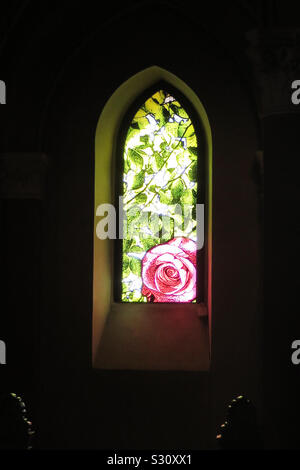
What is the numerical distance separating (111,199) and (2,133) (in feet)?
4.61

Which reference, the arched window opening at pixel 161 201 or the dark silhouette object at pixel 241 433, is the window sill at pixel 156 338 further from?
the dark silhouette object at pixel 241 433

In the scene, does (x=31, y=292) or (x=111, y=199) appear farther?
(x=111, y=199)

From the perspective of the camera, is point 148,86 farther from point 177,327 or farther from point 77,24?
point 177,327

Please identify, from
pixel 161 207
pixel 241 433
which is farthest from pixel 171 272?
pixel 241 433

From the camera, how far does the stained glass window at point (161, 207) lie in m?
6.21

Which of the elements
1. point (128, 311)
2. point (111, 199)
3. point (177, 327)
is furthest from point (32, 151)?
point (177, 327)

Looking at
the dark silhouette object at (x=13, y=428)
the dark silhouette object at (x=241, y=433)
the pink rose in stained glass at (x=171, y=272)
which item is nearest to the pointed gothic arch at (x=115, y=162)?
the pink rose in stained glass at (x=171, y=272)

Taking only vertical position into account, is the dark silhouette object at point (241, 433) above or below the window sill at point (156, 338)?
below

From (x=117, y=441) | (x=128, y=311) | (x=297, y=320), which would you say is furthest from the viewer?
(x=128, y=311)

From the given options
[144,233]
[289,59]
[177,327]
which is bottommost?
[177,327]

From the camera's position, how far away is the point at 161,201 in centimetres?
624

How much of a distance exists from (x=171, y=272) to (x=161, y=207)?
75cm

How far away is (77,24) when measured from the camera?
5.82 metres

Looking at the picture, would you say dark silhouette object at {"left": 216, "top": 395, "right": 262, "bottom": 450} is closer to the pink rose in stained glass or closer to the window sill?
the window sill
